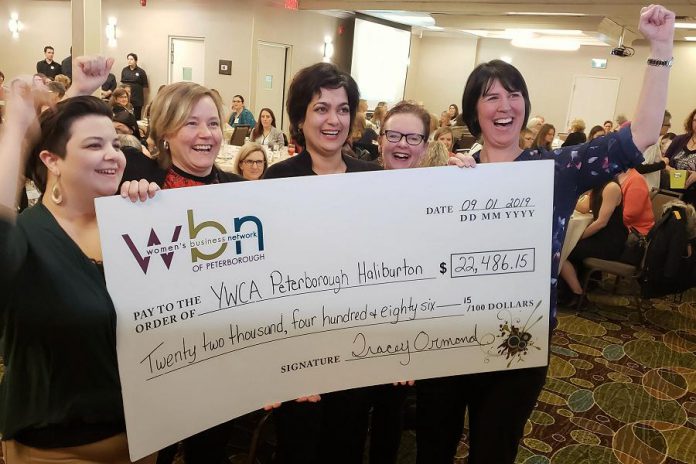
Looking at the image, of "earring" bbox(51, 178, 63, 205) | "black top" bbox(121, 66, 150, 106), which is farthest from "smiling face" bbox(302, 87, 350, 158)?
"black top" bbox(121, 66, 150, 106)

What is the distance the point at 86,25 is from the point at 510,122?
7.67m

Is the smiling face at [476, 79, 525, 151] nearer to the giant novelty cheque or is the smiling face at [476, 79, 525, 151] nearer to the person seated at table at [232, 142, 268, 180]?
the giant novelty cheque

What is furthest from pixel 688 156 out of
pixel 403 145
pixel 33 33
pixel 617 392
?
pixel 33 33

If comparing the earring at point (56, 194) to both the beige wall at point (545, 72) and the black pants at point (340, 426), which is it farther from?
the beige wall at point (545, 72)

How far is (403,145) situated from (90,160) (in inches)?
48.0

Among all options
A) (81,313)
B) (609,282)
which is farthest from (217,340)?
(609,282)

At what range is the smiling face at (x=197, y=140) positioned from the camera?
70.1 inches

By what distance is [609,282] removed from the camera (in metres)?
5.96

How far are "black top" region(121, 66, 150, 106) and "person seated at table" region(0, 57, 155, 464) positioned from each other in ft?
41.0

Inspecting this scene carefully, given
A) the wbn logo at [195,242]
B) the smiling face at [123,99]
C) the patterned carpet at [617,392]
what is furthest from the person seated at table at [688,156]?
the smiling face at [123,99]

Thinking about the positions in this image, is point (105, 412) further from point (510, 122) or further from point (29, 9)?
point (29, 9)

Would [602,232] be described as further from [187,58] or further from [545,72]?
[545,72]

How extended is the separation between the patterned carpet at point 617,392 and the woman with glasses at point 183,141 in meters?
1.88

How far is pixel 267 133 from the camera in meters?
7.47
